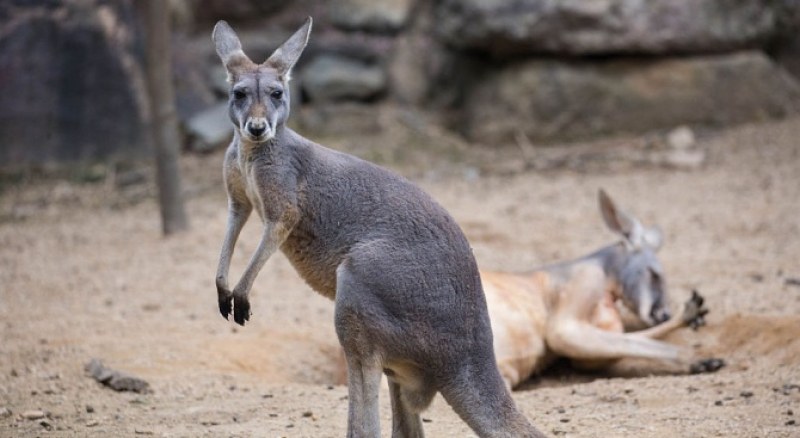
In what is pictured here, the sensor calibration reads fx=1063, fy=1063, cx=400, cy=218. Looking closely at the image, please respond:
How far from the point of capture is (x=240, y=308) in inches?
176

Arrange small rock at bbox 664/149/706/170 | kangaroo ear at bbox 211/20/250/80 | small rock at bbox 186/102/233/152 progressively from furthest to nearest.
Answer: small rock at bbox 186/102/233/152
small rock at bbox 664/149/706/170
kangaroo ear at bbox 211/20/250/80

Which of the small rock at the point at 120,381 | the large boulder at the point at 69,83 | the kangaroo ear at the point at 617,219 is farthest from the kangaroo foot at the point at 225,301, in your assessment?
the large boulder at the point at 69,83

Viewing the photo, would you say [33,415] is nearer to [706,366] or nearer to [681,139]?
[706,366]

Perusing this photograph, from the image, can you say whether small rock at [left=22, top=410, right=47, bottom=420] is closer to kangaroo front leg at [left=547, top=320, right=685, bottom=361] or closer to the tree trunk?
kangaroo front leg at [left=547, top=320, right=685, bottom=361]

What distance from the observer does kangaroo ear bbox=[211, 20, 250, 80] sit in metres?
4.55

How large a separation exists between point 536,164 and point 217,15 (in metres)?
4.34

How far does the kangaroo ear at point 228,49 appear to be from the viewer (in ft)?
14.9

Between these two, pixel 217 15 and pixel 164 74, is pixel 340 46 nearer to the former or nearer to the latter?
pixel 217 15

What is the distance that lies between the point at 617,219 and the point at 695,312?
0.94 meters

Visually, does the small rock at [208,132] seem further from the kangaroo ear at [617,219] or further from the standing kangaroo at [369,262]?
the standing kangaroo at [369,262]

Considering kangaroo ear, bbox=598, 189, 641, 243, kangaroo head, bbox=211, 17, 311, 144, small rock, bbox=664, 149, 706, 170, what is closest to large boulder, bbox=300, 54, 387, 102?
small rock, bbox=664, 149, 706, 170

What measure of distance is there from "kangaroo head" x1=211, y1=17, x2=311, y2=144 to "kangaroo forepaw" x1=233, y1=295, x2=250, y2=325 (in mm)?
658

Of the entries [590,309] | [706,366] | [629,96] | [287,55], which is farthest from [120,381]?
[629,96]

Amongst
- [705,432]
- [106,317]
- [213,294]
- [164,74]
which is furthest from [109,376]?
[164,74]
